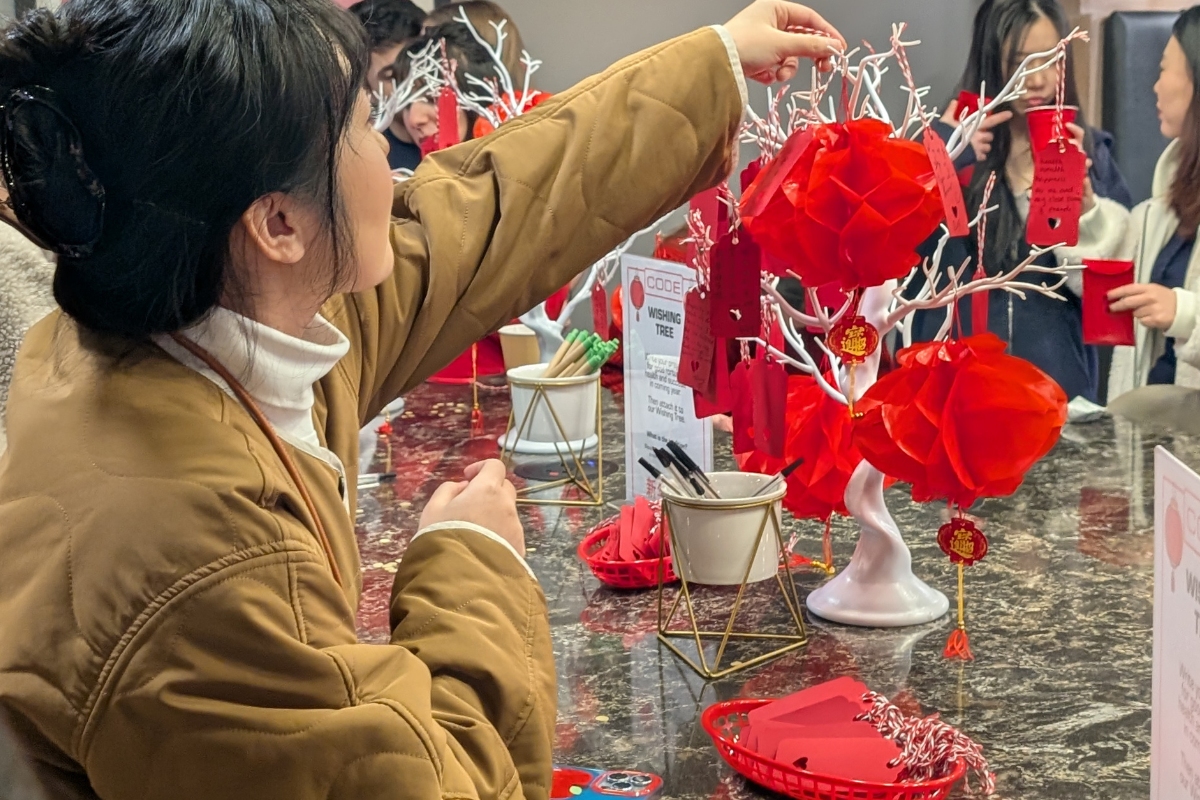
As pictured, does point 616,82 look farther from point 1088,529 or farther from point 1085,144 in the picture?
point 1085,144

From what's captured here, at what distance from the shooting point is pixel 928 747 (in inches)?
36.6

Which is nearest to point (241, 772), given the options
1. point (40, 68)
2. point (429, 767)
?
point (429, 767)

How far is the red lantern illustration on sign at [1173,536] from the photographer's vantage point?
74 cm

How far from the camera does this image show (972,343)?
1.09 meters

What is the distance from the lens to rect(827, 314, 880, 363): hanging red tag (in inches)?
44.8

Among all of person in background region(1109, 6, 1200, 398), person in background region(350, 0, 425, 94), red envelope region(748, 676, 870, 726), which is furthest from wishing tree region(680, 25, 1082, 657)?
person in background region(350, 0, 425, 94)

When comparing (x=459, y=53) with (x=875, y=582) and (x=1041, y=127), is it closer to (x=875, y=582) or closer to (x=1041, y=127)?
(x=1041, y=127)

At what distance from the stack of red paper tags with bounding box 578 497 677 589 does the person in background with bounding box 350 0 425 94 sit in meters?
1.99

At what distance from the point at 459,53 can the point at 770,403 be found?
7.02ft

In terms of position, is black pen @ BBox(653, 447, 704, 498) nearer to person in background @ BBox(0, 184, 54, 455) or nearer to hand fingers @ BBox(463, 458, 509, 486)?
hand fingers @ BBox(463, 458, 509, 486)

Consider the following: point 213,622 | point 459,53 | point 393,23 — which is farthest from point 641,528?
point 393,23

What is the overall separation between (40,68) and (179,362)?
0.59ft

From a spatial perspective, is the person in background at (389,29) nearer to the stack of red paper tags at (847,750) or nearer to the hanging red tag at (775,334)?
the hanging red tag at (775,334)

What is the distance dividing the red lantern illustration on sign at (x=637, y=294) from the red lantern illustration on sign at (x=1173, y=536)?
0.87 m
